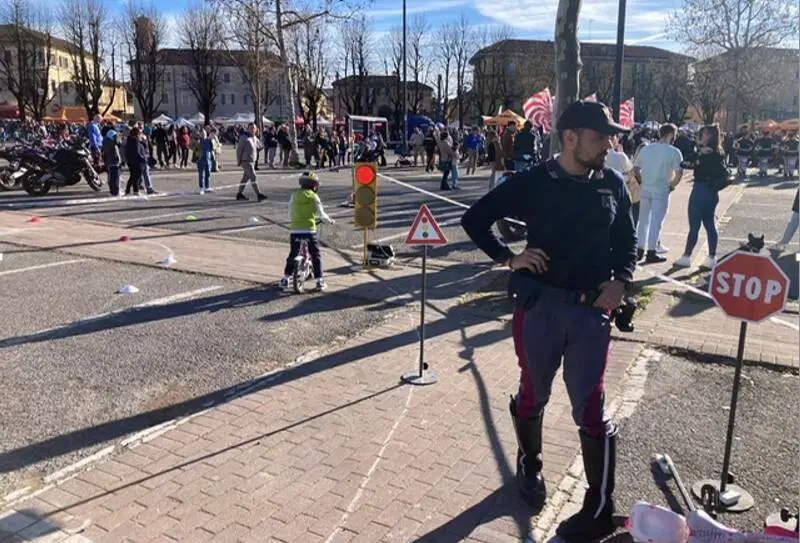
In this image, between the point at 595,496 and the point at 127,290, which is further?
the point at 127,290

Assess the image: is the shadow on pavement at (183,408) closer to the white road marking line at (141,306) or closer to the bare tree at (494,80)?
the white road marking line at (141,306)

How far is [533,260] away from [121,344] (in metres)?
4.30

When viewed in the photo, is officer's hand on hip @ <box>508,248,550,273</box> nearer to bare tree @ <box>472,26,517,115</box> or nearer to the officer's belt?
the officer's belt

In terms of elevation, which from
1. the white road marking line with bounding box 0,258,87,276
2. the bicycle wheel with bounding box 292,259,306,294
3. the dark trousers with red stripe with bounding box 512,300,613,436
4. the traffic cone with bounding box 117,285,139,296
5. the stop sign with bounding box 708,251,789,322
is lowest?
the traffic cone with bounding box 117,285,139,296

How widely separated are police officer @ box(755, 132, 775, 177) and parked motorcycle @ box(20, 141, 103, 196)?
23.9 m

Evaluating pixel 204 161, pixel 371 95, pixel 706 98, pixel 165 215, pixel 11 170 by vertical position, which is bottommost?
pixel 165 215

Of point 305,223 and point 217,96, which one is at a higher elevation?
point 217,96

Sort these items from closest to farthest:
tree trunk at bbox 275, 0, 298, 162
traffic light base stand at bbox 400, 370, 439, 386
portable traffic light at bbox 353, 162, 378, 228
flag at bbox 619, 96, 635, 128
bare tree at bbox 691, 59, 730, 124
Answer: traffic light base stand at bbox 400, 370, 439, 386
portable traffic light at bbox 353, 162, 378, 228
flag at bbox 619, 96, 635, 128
tree trunk at bbox 275, 0, 298, 162
bare tree at bbox 691, 59, 730, 124

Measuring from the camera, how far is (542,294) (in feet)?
10.2

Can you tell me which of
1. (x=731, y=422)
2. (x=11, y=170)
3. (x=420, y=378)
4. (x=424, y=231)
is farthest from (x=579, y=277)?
(x=11, y=170)

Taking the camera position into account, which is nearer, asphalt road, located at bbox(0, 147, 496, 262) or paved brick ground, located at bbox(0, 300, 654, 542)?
paved brick ground, located at bbox(0, 300, 654, 542)

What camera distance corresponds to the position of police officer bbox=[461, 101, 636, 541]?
306 cm

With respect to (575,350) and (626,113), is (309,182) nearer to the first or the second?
(575,350)

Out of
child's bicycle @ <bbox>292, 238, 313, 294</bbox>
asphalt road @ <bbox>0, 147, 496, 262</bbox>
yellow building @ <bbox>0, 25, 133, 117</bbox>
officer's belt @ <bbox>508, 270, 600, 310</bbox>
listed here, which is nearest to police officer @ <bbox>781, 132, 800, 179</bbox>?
asphalt road @ <bbox>0, 147, 496, 262</bbox>
